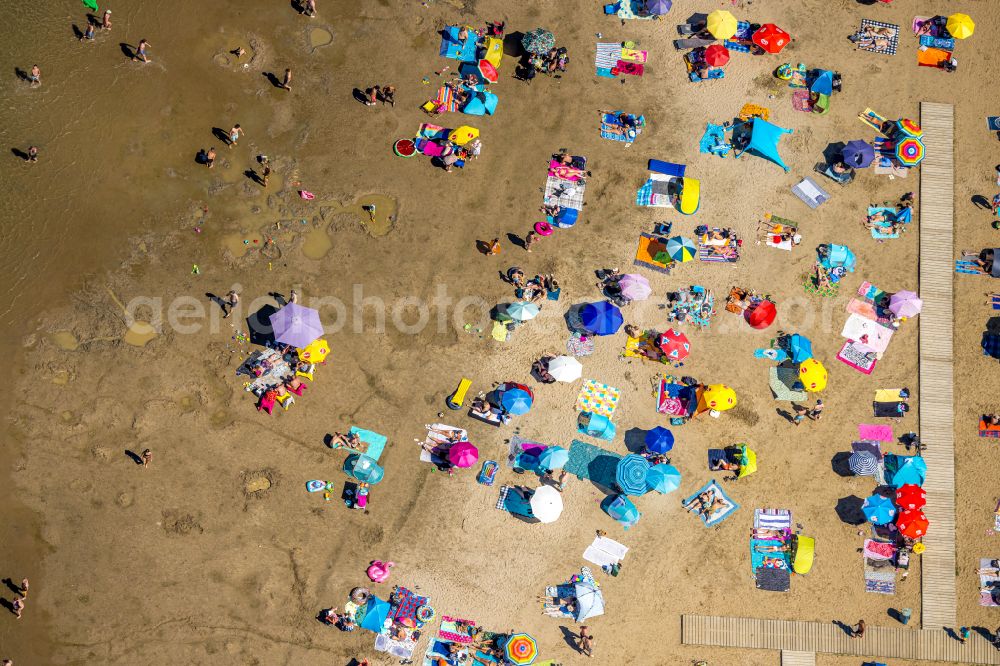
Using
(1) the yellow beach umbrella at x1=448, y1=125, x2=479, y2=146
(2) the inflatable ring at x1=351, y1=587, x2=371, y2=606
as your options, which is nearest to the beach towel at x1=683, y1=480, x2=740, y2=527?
(2) the inflatable ring at x1=351, y1=587, x2=371, y2=606

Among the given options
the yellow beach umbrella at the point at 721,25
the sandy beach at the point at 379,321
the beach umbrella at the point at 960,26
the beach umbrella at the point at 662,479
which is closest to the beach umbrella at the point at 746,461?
the sandy beach at the point at 379,321

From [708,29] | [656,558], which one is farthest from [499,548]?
[708,29]

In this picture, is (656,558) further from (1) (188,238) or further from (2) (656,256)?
(1) (188,238)

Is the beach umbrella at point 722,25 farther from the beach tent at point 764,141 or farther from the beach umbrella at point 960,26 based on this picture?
the beach umbrella at point 960,26

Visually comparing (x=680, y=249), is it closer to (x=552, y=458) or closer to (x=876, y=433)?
(x=552, y=458)

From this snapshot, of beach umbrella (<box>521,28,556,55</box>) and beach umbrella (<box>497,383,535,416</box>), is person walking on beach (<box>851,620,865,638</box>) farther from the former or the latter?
beach umbrella (<box>521,28,556,55</box>)
